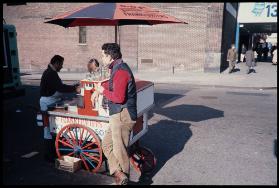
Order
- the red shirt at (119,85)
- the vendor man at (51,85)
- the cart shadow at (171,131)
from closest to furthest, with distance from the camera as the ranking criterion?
the red shirt at (119,85) → the vendor man at (51,85) → the cart shadow at (171,131)

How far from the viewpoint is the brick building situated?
2103cm

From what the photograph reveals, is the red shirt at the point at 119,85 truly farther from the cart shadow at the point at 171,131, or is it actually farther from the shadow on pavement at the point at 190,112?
the shadow on pavement at the point at 190,112

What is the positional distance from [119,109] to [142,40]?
723 inches

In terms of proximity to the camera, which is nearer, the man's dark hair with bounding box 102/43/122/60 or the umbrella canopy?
the man's dark hair with bounding box 102/43/122/60

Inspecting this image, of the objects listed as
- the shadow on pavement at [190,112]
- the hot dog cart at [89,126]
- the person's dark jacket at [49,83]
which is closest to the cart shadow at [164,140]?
the hot dog cart at [89,126]

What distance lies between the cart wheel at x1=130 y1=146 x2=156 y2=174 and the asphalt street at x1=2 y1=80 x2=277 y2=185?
11 centimetres

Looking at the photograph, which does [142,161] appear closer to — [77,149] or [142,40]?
[77,149]

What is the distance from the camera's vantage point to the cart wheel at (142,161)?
520cm

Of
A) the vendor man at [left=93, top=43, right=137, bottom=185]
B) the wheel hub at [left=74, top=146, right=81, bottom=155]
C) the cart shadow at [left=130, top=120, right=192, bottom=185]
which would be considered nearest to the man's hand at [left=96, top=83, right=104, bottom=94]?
the vendor man at [left=93, top=43, right=137, bottom=185]

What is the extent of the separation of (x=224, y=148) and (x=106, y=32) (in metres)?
17.7

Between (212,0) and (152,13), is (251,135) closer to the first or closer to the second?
(152,13)

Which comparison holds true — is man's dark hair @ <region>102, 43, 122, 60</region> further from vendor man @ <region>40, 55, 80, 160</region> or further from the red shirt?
vendor man @ <region>40, 55, 80, 160</region>

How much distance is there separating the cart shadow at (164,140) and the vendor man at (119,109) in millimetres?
554

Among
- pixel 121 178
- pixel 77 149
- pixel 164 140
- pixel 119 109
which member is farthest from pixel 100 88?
pixel 164 140
